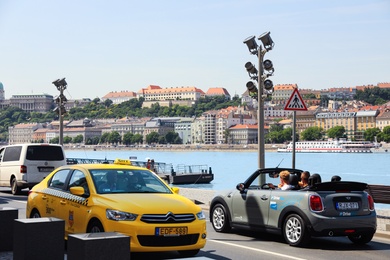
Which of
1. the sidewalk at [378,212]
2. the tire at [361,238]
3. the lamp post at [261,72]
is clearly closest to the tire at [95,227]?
the tire at [361,238]

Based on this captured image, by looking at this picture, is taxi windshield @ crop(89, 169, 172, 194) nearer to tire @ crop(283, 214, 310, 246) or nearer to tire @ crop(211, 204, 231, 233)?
tire @ crop(283, 214, 310, 246)

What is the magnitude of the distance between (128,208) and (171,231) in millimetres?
655

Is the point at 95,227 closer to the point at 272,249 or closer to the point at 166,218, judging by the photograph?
the point at 166,218

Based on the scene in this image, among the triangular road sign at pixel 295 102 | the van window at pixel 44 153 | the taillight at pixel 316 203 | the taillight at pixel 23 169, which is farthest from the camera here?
the van window at pixel 44 153

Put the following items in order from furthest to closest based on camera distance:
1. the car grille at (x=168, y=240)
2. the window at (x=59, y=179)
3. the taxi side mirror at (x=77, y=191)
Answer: the window at (x=59, y=179) < the taxi side mirror at (x=77, y=191) < the car grille at (x=168, y=240)

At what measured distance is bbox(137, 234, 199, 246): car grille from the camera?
32.3ft

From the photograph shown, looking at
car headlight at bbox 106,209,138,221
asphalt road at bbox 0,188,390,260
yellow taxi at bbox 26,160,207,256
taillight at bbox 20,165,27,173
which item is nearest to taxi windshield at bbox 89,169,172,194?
yellow taxi at bbox 26,160,207,256

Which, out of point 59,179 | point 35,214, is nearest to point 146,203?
point 59,179

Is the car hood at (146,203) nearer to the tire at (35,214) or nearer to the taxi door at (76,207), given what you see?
the taxi door at (76,207)

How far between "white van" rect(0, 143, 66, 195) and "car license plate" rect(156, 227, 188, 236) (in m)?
15.6

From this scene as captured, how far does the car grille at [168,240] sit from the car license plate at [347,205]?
315 centimetres

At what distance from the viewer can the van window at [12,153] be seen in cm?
2543

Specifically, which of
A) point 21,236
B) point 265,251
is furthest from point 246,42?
point 21,236

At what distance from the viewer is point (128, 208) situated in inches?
393
